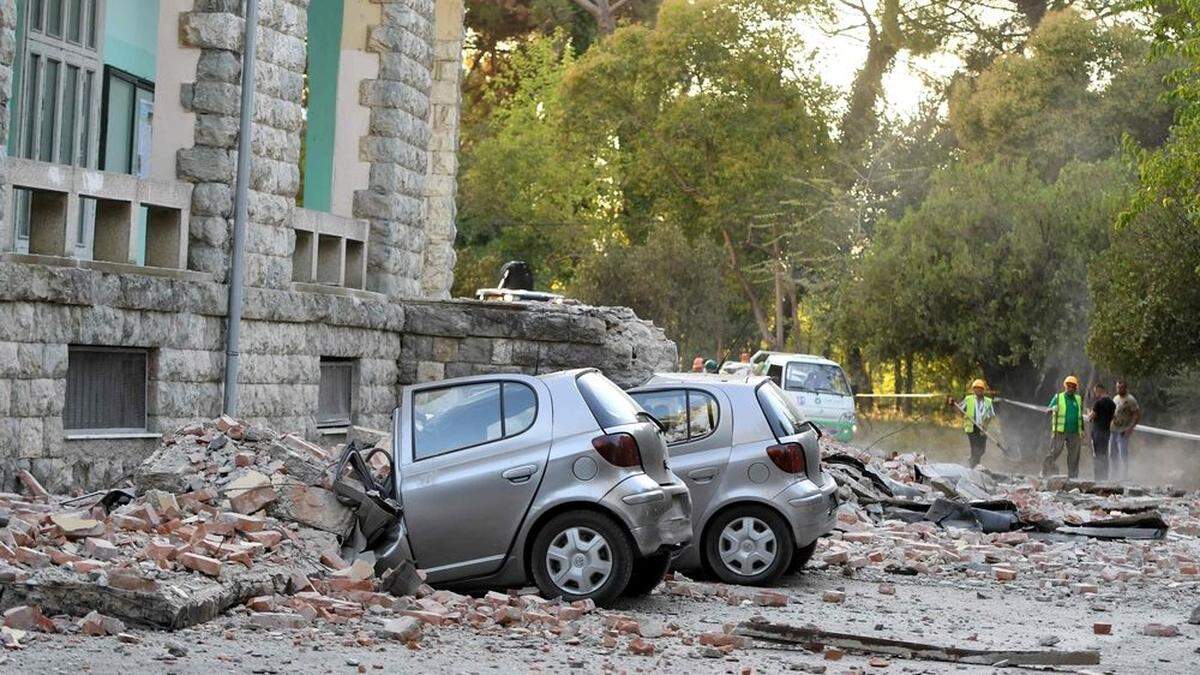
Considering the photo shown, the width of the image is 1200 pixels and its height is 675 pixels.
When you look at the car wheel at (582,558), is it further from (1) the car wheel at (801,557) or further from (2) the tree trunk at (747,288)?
(2) the tree trunk at (747,288)

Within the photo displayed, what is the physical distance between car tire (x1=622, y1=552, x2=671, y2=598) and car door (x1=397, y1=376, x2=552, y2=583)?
0.93 metres

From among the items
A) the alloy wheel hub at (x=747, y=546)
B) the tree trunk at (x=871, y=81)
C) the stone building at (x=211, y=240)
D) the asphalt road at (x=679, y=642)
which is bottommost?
the asphalt road at (x=679, y=642)

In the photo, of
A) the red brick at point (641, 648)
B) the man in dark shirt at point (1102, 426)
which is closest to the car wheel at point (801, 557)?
the red brick at point (641, 648)

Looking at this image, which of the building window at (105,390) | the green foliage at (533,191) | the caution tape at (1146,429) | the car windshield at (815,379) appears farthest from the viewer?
the green foliage at (533,191)

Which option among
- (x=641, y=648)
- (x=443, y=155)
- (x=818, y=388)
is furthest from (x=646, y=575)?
(x=818, y=388)

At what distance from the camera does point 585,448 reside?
1284 centimetres

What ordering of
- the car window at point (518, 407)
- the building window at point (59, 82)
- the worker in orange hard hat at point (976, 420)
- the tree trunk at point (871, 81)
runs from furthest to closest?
the tree trunk at point (871, 81)
the worker in orange hard hat at point (976, 420)
the building window at point (59, 82)
the car window at point (518, 407)

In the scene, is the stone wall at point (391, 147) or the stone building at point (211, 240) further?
the stone wall at point (391, 147)

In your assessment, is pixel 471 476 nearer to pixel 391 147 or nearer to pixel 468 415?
pixel 468 415

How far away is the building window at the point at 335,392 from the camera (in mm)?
22188

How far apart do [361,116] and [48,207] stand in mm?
6615

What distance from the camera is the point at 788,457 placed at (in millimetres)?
15070

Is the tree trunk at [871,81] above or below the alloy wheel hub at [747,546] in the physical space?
above

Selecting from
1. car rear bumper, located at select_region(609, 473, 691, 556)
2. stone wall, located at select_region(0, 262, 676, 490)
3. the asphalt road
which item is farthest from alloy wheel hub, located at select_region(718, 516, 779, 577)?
stone wall, located at select_region(0, 262, 676, 490)
